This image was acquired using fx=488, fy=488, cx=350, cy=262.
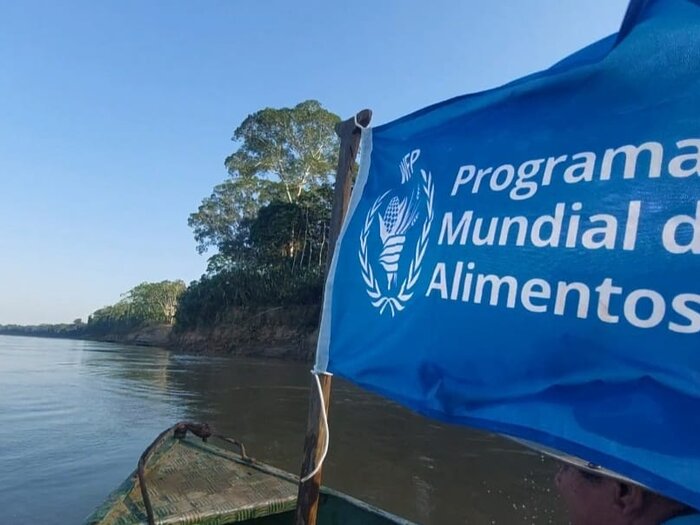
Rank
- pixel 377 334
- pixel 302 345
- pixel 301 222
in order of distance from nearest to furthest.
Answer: pixel 377 334 < pixel 302 345 < pixel 301 222

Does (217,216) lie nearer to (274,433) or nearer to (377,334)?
(274,433)

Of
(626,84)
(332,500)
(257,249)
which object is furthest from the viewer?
(257,249)

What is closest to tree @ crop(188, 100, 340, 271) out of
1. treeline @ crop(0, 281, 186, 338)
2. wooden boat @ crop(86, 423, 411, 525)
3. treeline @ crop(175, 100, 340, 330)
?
treeline @ crop(175, 100, 340, 330)

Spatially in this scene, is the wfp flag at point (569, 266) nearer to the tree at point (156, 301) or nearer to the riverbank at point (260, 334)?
the riverbank at point (260, 334)

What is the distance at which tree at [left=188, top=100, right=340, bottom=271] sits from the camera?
31.2 metres

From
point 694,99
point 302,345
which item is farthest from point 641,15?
point 302,345

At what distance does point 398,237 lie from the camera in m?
1.91

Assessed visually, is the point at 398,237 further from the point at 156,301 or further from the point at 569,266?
the point at 156,301

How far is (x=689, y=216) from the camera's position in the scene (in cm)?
112

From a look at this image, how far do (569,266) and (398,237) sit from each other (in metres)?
0.74

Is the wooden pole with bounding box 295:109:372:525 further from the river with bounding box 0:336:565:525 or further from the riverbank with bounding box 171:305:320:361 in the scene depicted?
the riverbank with bounding box 171:305:320:361

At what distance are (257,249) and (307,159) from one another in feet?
24.2

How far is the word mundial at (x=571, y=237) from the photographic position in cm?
112

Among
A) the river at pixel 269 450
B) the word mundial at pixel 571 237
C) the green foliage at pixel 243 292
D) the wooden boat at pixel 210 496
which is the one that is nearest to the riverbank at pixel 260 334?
the green foliage at pixel 243 292
